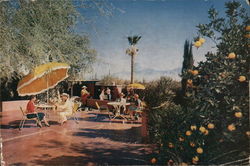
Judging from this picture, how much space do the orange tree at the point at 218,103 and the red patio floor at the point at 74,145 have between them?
1183 millimetres

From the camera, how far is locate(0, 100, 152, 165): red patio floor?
4469 millimetres

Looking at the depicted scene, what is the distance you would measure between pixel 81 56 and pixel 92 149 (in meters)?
2.54

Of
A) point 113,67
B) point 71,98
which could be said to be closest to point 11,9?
point 113,67

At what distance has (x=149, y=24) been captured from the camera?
17.7 ft

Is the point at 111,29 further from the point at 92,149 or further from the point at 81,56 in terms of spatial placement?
the point at 92,149

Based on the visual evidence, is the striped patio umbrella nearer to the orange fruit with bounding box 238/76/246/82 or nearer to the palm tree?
the palm tree

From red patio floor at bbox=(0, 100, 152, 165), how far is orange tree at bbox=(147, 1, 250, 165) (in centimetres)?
118

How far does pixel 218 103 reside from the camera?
3566mm

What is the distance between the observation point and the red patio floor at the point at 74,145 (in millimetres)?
4469

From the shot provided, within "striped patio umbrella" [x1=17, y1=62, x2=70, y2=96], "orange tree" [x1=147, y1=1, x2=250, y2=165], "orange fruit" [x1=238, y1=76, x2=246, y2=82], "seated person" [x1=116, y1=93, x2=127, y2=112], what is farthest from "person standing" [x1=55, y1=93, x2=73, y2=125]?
"orange fruit" [x1=238, y1=76, x2=246, y2=82]

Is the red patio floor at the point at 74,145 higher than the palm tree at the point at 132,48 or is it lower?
lower

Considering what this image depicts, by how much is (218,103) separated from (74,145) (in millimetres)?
3748

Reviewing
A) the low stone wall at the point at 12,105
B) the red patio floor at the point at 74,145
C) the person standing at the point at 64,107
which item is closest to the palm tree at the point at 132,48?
the red patio floor at the point at 74,145

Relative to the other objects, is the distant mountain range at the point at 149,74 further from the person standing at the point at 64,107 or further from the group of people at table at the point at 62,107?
the person standing at the point at 64,107
